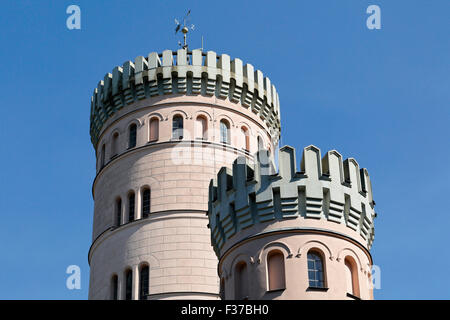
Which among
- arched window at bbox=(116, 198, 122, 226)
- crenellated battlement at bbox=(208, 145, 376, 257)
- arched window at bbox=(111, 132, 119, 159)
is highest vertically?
arched window at bbox=(111, 132, 119, 159)

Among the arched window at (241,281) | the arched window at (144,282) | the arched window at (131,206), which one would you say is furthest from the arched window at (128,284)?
the arched window at (241,281)

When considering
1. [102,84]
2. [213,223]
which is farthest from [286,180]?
[102,84]

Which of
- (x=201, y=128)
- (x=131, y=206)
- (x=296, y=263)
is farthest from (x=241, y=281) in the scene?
(x=201, y=128)

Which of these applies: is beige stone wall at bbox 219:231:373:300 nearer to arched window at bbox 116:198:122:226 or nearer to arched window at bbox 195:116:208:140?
arched window at bbox 116:198:122:226

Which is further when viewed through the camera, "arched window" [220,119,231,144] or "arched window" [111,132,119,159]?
"arched window" [111,132,119,159]

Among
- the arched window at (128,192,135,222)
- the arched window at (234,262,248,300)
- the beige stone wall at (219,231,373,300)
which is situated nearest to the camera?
the beige stone wall at (219,231,373,300)

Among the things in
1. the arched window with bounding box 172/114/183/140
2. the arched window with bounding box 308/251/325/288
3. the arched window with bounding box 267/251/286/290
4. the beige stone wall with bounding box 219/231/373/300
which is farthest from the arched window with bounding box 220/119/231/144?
the arched window with bounding box 308/251/325/288

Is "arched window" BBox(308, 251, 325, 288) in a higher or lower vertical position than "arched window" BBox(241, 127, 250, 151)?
lower

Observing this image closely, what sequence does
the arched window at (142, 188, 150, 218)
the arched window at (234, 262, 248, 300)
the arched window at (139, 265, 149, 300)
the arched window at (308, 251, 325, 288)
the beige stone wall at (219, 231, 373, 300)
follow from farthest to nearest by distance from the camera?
the arched window at (142, 188, 150, 218), the arched window at (139, 265, 149, 300), the arched window at (234, 262, 248, 300), the arched window at (308, 251, 325, 288), the beige stone wall at (219, 231, 373, 300)

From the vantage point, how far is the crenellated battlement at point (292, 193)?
34.0 m

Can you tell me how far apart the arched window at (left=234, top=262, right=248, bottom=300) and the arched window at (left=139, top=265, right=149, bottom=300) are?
9.66m

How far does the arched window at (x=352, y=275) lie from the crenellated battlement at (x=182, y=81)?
1671 cm

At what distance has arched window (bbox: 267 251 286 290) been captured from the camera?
3281 cm

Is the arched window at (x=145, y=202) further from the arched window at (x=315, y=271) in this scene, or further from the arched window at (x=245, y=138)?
the arched window at (x=315, y=271)
